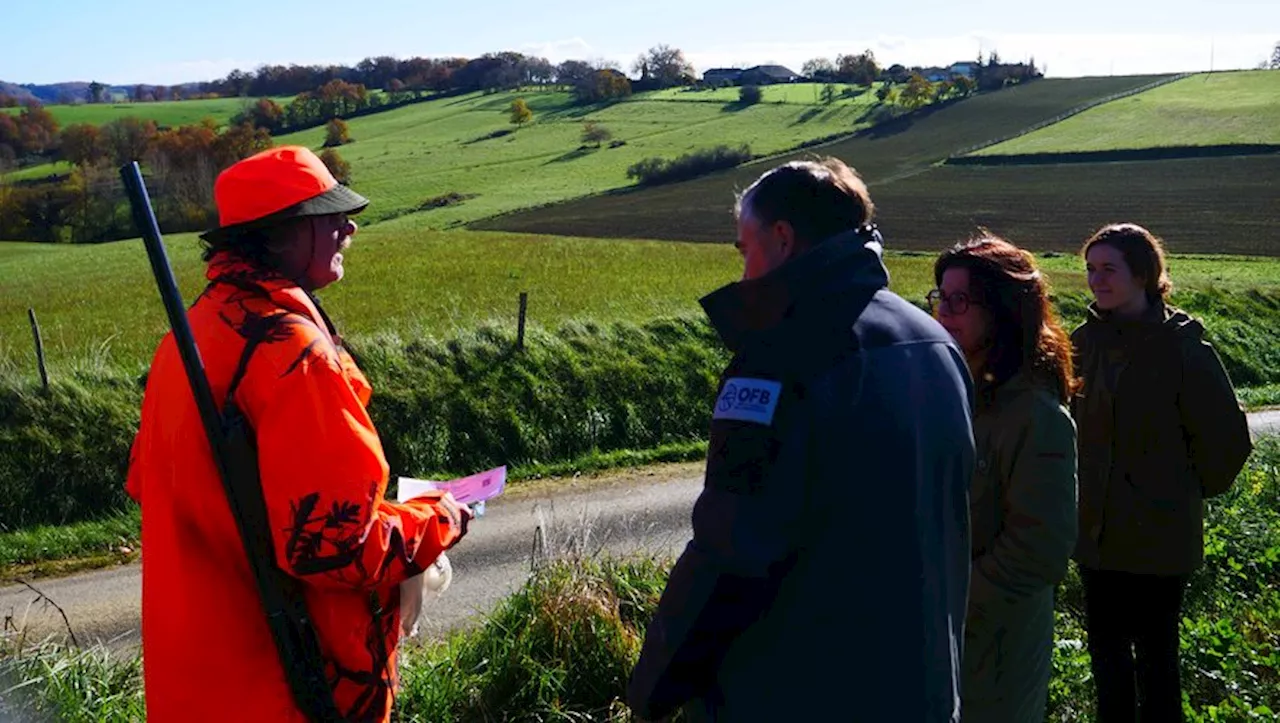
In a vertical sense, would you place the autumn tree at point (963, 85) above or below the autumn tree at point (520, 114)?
above

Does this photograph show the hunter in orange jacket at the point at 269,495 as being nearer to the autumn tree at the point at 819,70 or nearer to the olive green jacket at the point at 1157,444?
the olive green jacket at the point at 1157,444

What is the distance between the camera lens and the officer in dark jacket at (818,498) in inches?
72.5

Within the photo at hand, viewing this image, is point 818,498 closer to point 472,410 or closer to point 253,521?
point 253,521

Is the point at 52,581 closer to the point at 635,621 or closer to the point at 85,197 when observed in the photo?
the point at 635,621

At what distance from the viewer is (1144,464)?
3.54 meters

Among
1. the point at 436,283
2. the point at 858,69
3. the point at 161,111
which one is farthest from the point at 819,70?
the point at 436,283

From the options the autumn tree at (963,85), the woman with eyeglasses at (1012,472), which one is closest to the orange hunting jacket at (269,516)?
the woman with eyeglasses at (1012,472)

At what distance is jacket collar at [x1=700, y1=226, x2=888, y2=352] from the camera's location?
6.35ft

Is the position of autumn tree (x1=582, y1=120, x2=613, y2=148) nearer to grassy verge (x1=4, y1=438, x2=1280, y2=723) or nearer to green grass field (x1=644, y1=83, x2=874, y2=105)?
green grass field (x1=644, y1=83, x2=874, y2=105)

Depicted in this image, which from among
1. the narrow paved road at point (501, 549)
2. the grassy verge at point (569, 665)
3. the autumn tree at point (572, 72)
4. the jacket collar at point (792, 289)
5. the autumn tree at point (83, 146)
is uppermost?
the autumn tree at point (572, 72)

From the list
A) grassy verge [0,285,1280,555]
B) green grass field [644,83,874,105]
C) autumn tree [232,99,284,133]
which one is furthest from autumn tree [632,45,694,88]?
grassy verge [0,285,1280,555]

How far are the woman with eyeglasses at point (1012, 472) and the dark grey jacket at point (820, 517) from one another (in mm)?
796

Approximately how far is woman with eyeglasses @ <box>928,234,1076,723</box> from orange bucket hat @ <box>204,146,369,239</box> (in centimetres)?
178

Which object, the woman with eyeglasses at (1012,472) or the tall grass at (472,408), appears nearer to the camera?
the woman with eyeglasses at (1012,472)
